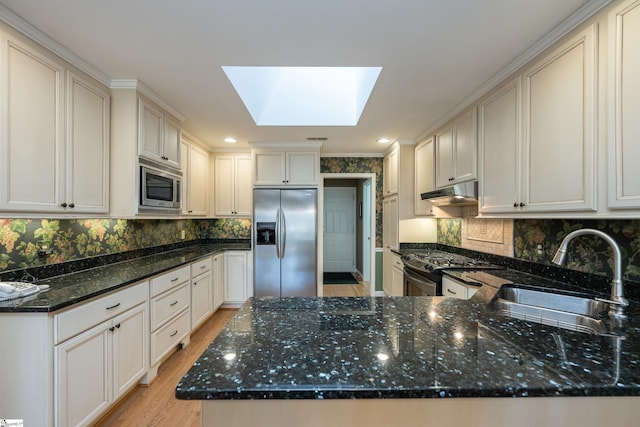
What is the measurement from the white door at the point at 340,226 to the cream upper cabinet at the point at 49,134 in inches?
186

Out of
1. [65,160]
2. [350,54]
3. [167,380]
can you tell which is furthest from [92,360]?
[350,54]

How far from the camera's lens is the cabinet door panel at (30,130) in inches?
55.9

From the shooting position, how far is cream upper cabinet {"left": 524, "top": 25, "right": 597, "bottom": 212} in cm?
133

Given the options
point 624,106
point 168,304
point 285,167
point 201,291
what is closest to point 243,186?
point 285,167

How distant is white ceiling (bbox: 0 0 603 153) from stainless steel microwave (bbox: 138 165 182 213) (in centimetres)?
71

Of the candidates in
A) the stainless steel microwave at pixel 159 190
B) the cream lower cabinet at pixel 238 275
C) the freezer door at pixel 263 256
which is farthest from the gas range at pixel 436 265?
the stainless steel microwave at pixel 159 190

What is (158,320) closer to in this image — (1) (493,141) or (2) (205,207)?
(2) (205,207)

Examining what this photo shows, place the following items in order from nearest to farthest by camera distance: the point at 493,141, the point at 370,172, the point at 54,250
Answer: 1. the point at 54,250
2. the point at 493,141
3. the point at 370,172

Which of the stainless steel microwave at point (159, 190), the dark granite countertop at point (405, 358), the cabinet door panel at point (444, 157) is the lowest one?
the dark granite countertop at point (405, 358)

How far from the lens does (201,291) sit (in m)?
3.07

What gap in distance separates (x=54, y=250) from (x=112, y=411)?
3.95 feet

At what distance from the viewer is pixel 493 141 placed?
2.07 m

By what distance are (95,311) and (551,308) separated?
2.63 metres

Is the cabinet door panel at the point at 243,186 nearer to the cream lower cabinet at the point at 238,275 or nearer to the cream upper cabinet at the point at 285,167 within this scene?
the cream upper cabinet at the point at 285,167
